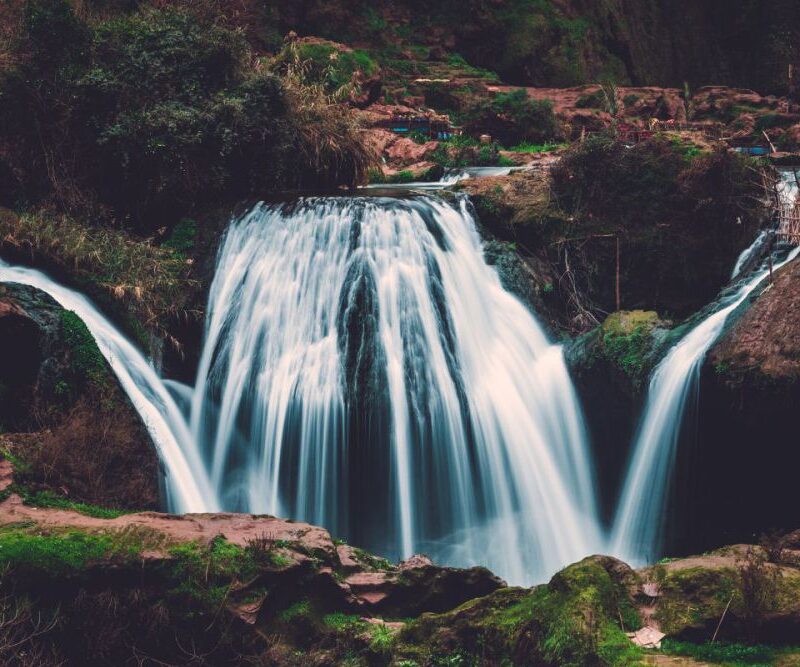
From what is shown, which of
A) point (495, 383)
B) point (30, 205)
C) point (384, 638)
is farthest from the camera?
point (30, 205)

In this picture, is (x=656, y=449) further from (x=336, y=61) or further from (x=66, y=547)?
(x=336, y=61)

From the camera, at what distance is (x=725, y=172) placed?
11.9 m

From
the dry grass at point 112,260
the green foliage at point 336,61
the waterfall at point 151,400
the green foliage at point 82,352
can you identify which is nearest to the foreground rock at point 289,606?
the green foliage at point 82,352

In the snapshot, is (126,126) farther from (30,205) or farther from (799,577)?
(799,577)

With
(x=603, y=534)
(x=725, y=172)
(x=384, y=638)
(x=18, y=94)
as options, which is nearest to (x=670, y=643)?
(x=384, y=638)

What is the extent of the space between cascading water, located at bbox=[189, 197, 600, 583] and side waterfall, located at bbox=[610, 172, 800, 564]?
1.38 ft

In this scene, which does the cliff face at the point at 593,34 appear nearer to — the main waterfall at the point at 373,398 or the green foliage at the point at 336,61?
the green foliage at the point at 336,61

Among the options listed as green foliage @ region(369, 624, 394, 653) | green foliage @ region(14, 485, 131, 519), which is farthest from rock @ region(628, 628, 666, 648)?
green foliage @ region(14, 485, 131, 519)

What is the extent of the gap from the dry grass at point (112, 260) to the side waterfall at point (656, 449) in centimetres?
596

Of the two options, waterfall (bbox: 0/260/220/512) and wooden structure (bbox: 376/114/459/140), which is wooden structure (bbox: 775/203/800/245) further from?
wooden structure (bbox: 376/114/459/140)

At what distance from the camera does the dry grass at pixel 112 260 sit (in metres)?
9.71

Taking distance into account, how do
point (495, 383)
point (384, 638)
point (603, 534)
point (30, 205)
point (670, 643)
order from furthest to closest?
point (30, 205) < point (495, 383) < point (603, 534) < point (384, 638) < point (670, 643)

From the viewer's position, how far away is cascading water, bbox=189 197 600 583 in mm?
9086

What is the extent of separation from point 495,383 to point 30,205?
7.23 metres
